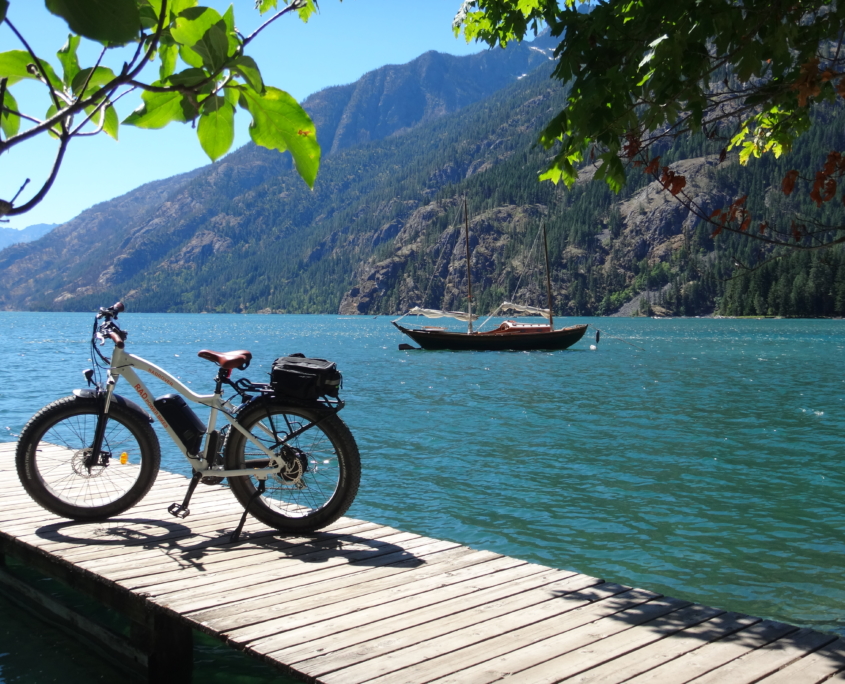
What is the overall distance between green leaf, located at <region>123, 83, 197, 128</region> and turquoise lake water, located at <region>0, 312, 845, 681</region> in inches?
303

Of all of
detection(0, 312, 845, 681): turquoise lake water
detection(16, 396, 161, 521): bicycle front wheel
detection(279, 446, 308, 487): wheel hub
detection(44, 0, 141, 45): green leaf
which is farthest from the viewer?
detection(0, 312, 845, 681): turquoise lake water

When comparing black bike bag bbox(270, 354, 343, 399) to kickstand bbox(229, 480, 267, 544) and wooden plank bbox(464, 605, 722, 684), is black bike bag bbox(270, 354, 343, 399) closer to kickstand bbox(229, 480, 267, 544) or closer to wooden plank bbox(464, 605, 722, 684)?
kickstand bbox(229, 480, 267, 544)

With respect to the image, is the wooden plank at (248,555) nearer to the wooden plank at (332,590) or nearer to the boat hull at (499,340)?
the wooden plank at (332,590)

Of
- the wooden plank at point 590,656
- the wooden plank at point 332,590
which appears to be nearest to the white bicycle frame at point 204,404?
the wooden plank at point 332,590

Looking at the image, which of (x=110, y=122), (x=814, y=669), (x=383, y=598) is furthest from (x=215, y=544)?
(x=110, y=122)

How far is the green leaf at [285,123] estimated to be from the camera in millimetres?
1062

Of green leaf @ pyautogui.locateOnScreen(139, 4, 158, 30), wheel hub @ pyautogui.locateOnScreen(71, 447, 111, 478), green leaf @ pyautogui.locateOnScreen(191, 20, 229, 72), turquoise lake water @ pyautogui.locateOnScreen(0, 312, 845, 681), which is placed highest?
green leaf @ pyautogui.locateOnScreen(139, 4, 158, 30)

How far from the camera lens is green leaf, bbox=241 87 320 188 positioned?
106cm

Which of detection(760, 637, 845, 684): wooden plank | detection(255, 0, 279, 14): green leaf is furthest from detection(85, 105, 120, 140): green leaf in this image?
detection(760, 637, 845, 684): wooden plank

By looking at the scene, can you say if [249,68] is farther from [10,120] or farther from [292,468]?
Answer: [292,468]

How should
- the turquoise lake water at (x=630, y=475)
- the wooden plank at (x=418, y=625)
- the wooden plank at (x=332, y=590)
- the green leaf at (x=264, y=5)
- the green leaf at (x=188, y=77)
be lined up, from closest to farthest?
the green leaf at (x=188, y=77) < the green leaf at (x=264, y=5) < the wooden plank at (x=418, y=625) < the wooden plank at (x=332, y=590) < the turquoise lake water at (x=630, y=475)

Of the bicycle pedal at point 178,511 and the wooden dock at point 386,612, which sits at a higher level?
the bicycle pedal at point 178,511

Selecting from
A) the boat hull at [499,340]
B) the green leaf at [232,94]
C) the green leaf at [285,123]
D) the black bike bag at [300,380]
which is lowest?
the boat hull at [499,340]

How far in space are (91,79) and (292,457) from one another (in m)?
4.72
